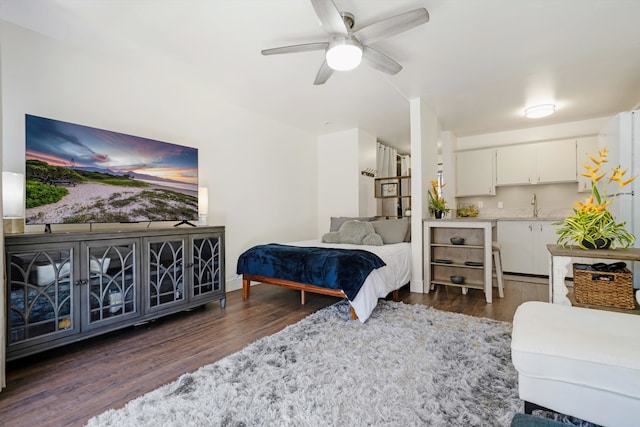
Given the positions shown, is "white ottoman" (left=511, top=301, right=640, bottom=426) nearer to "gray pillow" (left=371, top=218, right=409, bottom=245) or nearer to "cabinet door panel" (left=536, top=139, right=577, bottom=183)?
"gray pillow" (left=371, top=218, right=409, bottom=245)

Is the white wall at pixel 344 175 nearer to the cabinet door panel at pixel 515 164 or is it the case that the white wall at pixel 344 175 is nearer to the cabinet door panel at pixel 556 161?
the cabinet door panel at pixel 515 164

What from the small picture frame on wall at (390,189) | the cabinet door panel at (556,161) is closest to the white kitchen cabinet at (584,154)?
the cabinet door panel at (556,161)

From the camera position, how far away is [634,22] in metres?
2.34

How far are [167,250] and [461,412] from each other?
2.59 meters

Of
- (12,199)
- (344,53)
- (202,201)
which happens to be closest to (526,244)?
(344,53)

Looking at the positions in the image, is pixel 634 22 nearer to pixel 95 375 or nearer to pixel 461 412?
pixel 461 412

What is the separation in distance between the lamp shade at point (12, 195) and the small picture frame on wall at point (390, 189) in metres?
5.26

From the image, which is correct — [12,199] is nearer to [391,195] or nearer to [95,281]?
[95,281]

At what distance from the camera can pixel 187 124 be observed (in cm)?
359

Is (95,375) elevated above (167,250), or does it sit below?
below

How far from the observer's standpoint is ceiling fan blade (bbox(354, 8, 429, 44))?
1.91 meters

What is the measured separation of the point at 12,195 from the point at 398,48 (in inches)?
126

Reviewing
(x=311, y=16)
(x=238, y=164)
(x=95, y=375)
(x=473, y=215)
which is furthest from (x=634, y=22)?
(x=95, y=375)

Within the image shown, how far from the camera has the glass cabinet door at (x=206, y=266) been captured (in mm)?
3006
